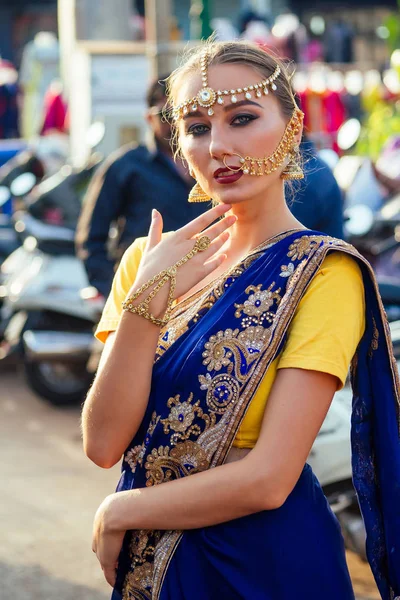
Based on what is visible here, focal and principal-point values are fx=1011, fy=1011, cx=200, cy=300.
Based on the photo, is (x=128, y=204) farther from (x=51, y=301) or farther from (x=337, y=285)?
(x=337, y=285)

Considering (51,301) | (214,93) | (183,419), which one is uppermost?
(214,93)

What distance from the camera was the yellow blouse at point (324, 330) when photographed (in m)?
1.72

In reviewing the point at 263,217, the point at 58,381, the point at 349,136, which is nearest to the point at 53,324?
the point at 58,381

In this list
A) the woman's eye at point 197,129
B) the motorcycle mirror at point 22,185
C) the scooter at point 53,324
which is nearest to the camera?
the woman's eye at point 197,129

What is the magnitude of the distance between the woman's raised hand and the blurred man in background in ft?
8.15

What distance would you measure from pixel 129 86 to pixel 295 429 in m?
8.82

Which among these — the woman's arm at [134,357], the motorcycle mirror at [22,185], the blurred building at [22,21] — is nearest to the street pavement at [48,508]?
the motorcycle mirror at [22,185]

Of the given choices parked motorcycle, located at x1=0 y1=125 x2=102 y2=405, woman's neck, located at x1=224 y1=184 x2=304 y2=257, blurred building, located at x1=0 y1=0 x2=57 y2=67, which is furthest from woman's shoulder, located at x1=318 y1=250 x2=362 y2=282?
blurred building, located at x1=0 y1=0 x2=57 y2=67

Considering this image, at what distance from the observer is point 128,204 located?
15.8 feet

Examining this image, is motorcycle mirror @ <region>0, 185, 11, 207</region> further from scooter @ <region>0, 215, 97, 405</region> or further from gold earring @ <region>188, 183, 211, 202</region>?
gold earring @ <region>188, 183, 211, 202</region>

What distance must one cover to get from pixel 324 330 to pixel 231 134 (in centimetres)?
42

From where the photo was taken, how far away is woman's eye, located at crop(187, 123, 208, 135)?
192 centimetres

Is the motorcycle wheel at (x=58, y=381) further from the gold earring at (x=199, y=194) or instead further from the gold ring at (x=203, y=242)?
the gold ring at (x=203, y=242)

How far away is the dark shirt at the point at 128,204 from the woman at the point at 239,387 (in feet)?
8.08
